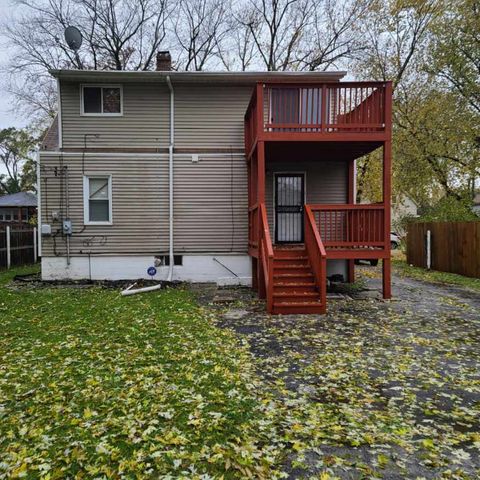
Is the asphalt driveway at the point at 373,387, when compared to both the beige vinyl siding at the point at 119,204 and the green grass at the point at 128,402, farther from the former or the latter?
the beige vinyl siding at the point at 119,204

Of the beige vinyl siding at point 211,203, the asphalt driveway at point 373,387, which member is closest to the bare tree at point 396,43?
the beige vinyl siding at point 211,203

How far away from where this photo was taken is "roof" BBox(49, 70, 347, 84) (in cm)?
1013

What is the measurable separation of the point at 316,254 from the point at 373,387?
395 cm

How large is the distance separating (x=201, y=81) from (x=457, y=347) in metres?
8.77

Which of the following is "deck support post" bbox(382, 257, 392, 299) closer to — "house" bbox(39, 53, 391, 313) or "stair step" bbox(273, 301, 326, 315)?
"house" bbox(39, 53, 391, 313)

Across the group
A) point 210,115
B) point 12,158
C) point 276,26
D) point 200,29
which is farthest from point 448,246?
point 12,158

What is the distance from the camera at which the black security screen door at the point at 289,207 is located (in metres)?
10.6

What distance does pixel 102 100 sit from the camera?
1073 cm

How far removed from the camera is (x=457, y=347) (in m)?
5.27

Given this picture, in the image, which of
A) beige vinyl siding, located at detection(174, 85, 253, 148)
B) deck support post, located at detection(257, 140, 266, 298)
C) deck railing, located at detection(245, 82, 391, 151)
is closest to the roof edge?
beige vinyl siding, located at detection(174, 85, 253, 148)

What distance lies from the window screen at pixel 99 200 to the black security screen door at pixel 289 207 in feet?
15.5

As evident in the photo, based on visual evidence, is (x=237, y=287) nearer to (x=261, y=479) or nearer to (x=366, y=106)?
(x=366, y=106)

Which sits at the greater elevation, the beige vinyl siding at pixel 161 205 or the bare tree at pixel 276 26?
the bare tree at pixel 276 26

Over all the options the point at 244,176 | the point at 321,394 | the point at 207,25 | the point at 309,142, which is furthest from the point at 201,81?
the point at 207,25
